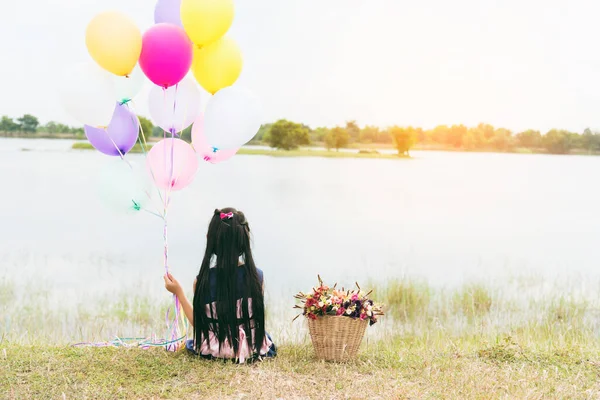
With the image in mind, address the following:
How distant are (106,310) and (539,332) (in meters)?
4.45

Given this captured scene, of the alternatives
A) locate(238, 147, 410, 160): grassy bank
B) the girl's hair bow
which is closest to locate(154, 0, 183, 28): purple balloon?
the girl's hair bow

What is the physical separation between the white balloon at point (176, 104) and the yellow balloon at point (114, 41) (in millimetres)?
359

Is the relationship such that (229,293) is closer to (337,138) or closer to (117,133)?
(117,133)

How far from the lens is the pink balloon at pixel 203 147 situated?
4746mm

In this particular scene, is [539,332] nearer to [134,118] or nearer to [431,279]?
[431,279]

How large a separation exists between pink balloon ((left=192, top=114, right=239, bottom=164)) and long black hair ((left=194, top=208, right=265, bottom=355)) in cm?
65

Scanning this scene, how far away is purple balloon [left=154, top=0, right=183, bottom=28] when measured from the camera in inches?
185

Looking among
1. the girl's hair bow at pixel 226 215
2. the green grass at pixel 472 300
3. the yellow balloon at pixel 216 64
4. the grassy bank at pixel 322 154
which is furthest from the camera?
the grassy bank at pixel 322 154

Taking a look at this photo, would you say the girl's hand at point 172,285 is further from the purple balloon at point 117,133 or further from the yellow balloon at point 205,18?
the yellow balloon at point 205,18

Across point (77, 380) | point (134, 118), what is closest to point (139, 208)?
point (134, 118)

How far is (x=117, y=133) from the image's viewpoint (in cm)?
459

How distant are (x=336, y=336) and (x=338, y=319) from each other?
0.14 m

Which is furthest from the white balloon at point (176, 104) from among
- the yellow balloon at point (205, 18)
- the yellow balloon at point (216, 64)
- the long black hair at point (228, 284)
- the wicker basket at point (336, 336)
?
the wicker basket at point (336, 336)

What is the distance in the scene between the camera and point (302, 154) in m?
23.7
